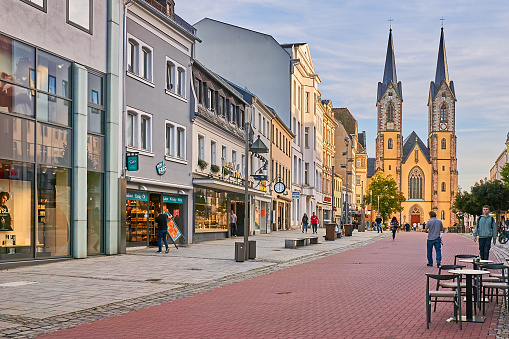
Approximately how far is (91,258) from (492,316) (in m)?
13.4

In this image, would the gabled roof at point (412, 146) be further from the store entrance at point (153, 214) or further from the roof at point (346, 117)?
the store entrance at point (153, 214)

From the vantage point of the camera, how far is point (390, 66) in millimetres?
136125

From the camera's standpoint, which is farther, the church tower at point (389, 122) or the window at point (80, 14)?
the church tower at point (389, 122)

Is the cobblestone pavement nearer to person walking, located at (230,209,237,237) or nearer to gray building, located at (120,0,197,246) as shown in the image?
gray building, located at (120,0,197,246)

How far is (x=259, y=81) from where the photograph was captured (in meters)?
56.6

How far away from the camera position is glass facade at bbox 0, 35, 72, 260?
16.9 metres

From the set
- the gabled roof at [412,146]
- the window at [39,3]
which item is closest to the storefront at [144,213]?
the window at [39,3]

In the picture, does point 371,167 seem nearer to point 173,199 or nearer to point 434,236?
point 173,199

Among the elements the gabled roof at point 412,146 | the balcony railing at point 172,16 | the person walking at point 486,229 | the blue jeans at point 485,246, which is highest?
the gabled roof at point 412,146

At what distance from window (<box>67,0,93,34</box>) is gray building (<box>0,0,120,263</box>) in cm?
3

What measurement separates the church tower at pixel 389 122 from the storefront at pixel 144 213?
371 ft

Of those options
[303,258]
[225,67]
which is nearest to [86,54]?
[303,258]

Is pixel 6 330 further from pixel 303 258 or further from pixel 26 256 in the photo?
pixel 303 258

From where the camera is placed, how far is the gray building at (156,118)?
A: 24.0m
